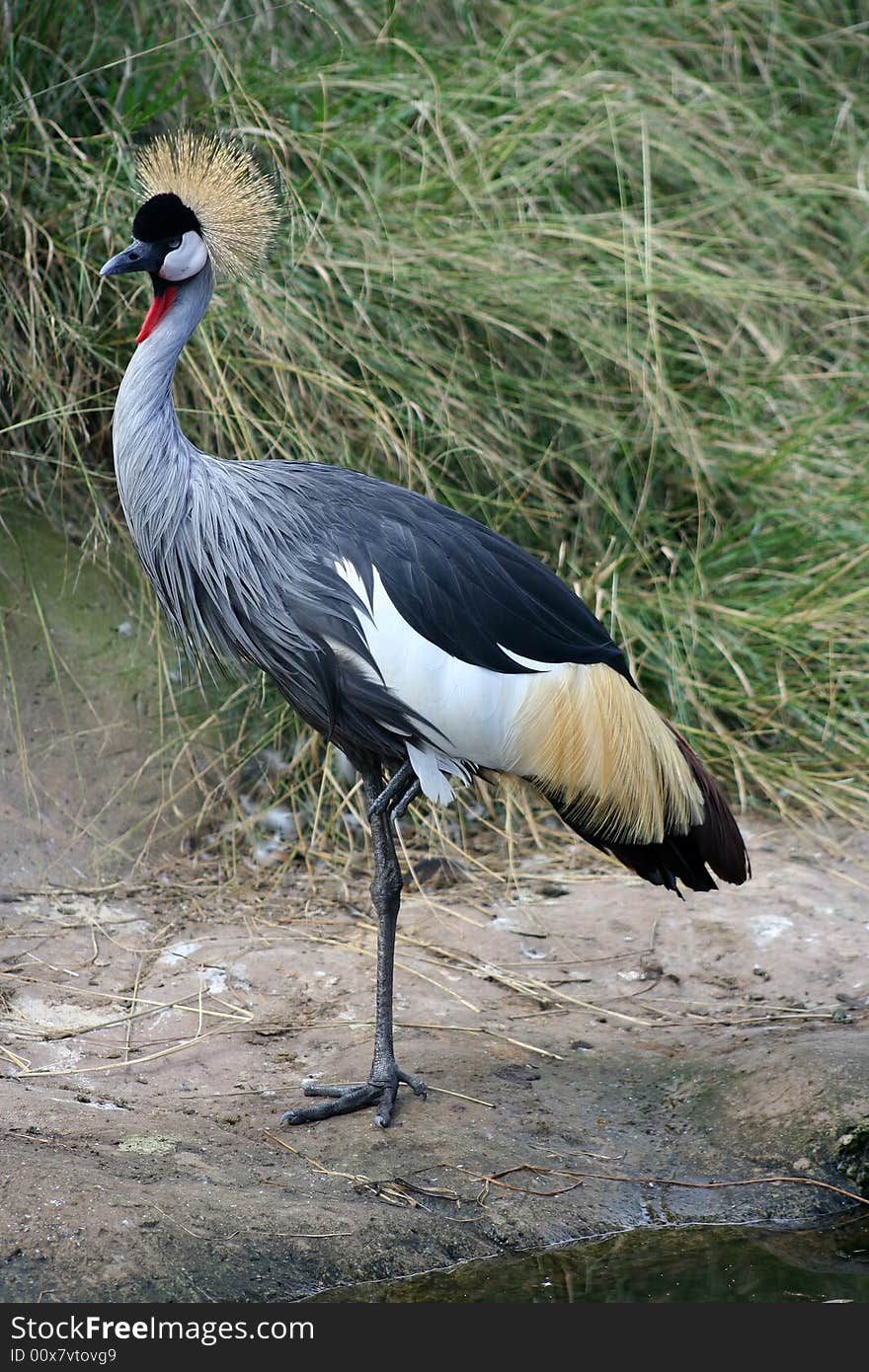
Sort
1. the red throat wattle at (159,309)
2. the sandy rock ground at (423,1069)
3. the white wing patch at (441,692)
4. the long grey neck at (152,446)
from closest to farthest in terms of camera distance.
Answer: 1. the sandy rock ground at (423,1069)
2. the white wing patch at (441,692)
3. the long grey neck at (152,446)
4. the red throat wattle at (159,309)

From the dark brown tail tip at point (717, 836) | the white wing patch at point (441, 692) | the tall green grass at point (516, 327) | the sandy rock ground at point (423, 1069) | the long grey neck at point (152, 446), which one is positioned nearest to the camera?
the sandy rock ground at point (423, 1069)

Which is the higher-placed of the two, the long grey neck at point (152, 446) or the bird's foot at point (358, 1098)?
the long grey neck at point (152, 446)

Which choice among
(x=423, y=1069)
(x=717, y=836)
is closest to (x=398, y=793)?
(x=423, y=1069)

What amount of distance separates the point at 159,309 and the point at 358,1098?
1849 mm

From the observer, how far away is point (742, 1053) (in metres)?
3.65

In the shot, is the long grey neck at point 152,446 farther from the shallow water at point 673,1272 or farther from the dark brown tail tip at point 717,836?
the shallow water at point 673,1272

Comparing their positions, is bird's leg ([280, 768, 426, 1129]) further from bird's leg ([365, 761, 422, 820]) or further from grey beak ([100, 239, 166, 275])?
grey beak ([100, 239, 166, 275])

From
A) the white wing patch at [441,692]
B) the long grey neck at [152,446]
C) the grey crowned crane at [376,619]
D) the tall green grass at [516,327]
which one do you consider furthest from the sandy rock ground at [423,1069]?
the long grey neck at [152,446]

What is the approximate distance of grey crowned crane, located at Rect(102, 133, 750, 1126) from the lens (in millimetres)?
3344

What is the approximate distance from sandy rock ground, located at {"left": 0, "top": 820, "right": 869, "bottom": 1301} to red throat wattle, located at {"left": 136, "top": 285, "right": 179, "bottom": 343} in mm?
1698

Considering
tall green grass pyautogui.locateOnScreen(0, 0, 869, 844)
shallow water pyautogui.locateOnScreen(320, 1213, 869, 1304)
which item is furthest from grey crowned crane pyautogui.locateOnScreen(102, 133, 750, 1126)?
tall green grass pyautogui.locateOnScreen(0, 0, 869, 844)

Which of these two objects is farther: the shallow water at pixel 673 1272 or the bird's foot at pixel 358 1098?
the bird's foot at pixel 358 1098

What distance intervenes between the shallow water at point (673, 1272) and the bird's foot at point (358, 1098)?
0.52 m

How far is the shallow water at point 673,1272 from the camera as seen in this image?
112 inches
